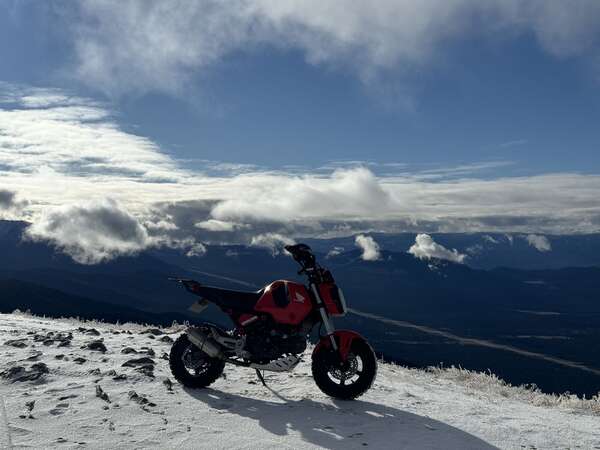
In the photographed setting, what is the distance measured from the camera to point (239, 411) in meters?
8.16

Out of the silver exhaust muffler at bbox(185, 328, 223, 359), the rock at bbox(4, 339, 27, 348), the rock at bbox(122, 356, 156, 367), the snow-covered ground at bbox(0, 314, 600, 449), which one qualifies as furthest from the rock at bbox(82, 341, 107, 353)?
the silver exhaust muffler at bbox(185, 328, 223, 359)

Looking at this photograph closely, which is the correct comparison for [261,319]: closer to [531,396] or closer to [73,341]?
[73,341]

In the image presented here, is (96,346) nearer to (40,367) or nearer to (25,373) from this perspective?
(40,367)

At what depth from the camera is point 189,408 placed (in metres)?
8.11

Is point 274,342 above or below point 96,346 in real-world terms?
above

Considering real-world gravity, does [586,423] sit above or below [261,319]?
below

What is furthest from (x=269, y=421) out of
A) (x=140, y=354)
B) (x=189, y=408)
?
(x=140, y=354)

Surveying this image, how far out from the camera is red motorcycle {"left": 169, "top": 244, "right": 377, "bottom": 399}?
914cm

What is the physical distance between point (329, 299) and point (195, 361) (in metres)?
2.86

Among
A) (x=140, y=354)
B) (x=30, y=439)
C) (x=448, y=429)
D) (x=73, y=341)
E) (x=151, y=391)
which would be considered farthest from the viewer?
(x=73, y=341)

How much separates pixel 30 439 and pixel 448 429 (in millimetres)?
5875

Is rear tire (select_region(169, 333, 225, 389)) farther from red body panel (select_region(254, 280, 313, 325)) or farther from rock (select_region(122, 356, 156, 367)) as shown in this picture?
red body panel (select_region(254, 280, 313, 325))

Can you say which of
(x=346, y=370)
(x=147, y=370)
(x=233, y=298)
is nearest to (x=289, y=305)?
(x=233, y=298)

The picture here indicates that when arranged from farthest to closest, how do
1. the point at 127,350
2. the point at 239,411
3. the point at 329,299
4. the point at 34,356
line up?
the point at 127,350 → the point at 34,356 → the point at 329,299 → the point at 239,411
